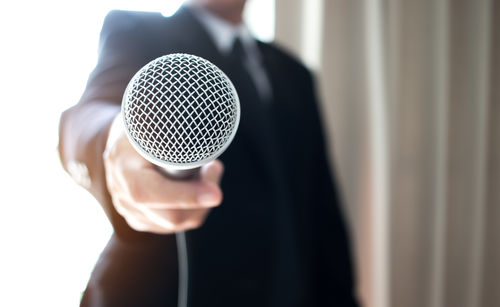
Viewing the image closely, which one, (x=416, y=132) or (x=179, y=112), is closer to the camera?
A: (x=179, y=112)

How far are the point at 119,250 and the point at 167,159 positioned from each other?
0.96ft

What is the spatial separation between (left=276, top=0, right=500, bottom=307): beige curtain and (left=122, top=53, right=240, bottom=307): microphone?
0.87m

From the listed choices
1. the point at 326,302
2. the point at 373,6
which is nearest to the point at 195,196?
the point at 326,302

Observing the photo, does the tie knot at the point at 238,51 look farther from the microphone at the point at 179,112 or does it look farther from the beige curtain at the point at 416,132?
the microphone at the point at 179,112

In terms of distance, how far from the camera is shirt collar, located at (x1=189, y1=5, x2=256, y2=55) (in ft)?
2.34

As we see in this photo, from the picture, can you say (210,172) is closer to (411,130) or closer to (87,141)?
(87,141)

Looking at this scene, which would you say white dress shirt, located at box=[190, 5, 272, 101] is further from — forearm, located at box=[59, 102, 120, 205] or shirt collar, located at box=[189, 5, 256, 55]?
forearm, located at box=[59, 102, 120, 205]

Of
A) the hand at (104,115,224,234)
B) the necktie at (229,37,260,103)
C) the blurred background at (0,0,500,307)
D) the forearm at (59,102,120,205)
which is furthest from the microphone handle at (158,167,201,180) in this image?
the blurred background at (0,0,500,307)

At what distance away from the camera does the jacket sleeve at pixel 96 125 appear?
0.38 m

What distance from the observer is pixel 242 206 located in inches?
28.7

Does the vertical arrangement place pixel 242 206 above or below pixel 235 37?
below

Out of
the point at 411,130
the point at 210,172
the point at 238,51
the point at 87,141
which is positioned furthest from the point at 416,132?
the point at 87,141

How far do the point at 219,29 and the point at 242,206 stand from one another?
1.48 ft

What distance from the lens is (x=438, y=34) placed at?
1.18m
